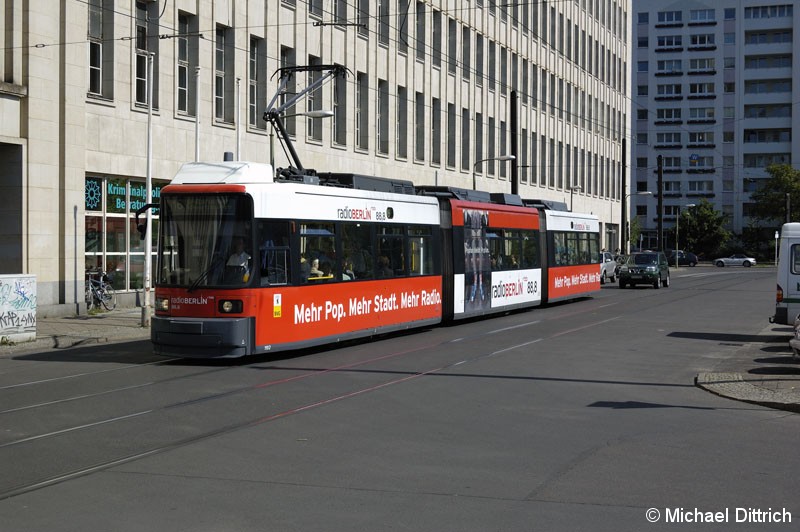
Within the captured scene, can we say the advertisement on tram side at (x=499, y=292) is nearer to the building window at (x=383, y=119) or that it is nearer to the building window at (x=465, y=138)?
the building window at (x=383, y=119)

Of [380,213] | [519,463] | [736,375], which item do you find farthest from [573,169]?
[519,463]

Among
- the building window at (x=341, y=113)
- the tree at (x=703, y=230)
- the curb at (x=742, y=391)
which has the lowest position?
the curb at (x=742, y=391)

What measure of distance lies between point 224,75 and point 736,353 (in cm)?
2126

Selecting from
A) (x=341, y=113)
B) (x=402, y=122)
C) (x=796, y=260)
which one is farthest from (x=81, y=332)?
(x=402, y=122)

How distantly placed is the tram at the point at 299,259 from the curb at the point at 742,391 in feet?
22.0

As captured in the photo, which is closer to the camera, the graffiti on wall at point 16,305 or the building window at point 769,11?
the graffiti on wall at point 16,305

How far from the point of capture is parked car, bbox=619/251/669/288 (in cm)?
4903

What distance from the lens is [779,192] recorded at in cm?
10475

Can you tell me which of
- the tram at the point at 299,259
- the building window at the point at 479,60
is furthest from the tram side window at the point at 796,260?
the building window at the point at 479,60

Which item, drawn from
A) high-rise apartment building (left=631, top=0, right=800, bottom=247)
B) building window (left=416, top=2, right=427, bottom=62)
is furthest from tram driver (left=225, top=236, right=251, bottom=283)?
high-rise apartment building (left=631, top=0, right=800, bottom=247)

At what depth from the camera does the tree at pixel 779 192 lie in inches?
4097

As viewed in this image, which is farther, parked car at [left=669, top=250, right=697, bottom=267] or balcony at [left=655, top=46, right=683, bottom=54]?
balcony at [left=655, top=46, right=683, bottom=54]

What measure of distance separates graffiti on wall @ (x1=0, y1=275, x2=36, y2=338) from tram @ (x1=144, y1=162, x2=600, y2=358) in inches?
208

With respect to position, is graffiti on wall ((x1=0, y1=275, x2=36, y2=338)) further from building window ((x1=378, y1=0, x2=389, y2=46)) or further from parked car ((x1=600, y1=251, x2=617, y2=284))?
parked car ((x1=600, y1=251, x2=617, y2=284))
